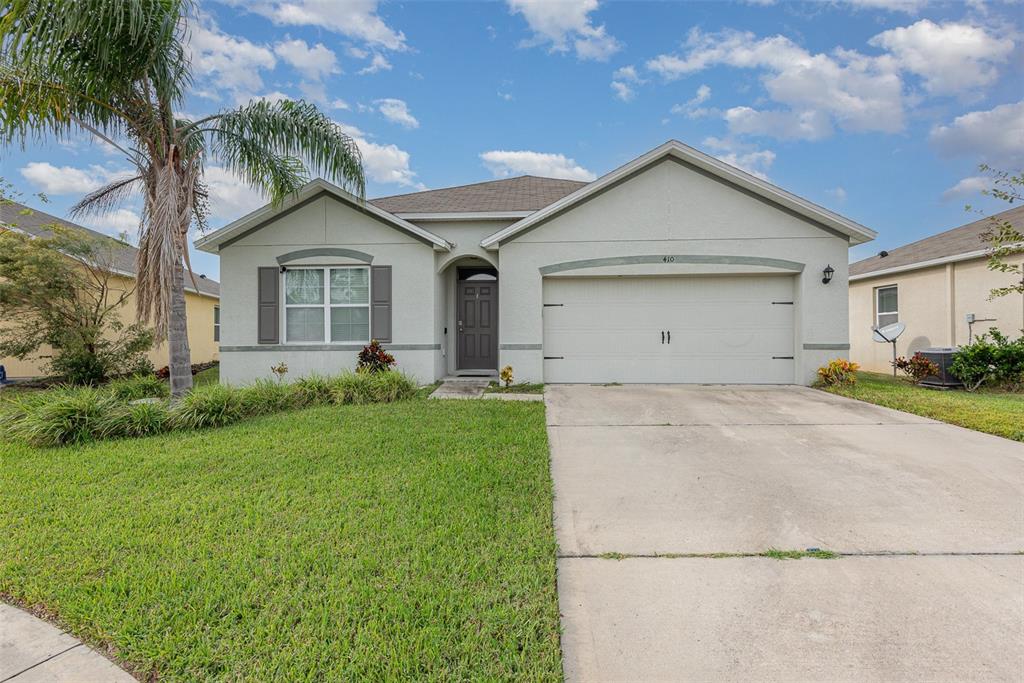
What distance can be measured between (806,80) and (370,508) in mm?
12995

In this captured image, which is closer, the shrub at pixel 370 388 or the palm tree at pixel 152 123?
the palm tree at pixel 152 123

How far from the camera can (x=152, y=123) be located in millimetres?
7145

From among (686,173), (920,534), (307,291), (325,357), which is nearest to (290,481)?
(920,534)

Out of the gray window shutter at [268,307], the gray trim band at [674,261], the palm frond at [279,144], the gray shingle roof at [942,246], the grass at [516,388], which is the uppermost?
the palm frond at [279,144]

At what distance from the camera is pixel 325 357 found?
32.2 ft

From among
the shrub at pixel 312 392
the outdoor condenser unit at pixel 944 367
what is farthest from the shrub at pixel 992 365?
the shrub at pixel 312 392

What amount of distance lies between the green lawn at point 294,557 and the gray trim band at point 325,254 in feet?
17.9

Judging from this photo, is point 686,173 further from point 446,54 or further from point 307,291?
point 307,291

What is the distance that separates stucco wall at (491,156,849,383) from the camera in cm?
925

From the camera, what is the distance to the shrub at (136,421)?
18.9ft

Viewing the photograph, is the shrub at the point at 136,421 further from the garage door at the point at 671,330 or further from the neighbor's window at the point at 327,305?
the garage door at the point at 671,330

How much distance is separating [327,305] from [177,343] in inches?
118

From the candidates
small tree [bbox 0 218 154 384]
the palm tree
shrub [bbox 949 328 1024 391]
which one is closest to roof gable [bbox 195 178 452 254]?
the palm tree

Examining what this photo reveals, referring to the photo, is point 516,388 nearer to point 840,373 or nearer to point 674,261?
point 674,261
